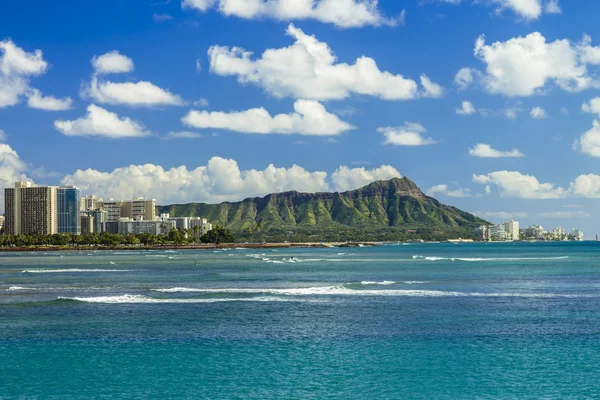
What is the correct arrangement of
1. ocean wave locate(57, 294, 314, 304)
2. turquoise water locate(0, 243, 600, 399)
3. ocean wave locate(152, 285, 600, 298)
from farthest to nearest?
1. ocean wave locate(152, 285, 600, 298)
2. ocean wave locate(57, 294, 314, 304)
3. turquoise water locate(0, 243, 600, 399)

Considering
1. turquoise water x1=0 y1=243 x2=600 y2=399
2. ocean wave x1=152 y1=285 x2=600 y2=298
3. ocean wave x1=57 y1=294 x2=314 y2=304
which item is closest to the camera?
turquoise water x1=0 y1=243 x2=600 y2=399

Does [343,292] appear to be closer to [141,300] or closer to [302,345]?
[141,300]

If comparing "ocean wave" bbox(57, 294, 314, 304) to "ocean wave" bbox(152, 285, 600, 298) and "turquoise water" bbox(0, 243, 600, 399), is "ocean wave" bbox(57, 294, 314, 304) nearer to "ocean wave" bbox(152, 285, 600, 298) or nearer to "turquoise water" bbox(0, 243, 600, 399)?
"turquoise water" bbox(0, 243, 600, 399)

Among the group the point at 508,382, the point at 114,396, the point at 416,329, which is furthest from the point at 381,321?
the point at 114,396

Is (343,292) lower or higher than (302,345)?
lower

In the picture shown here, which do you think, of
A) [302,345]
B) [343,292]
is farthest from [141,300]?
[302,345]

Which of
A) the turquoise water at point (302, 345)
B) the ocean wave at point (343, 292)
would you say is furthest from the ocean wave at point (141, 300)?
the ocean wave at point (343, 292)

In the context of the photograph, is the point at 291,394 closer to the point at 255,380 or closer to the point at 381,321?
the point at 255,380

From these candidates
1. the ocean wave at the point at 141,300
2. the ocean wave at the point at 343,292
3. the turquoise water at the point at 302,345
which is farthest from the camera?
the ocean wave at the point at 343,292

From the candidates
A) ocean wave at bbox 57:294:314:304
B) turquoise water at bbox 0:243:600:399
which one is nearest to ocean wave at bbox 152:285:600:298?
turquoise water at bbox 0:243:600:399

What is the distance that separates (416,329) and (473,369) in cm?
1062

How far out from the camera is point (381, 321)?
150ft

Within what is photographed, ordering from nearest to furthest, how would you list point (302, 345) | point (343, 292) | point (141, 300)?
point (302, 345) < point (141, 300) < point (343, 292)

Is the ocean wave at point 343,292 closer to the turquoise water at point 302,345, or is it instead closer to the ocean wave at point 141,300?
the turquoise water at point 302,345
